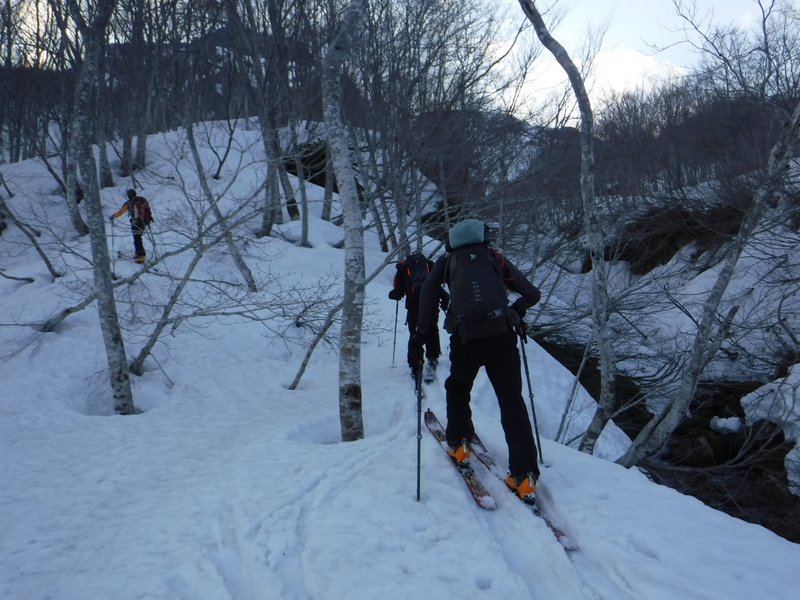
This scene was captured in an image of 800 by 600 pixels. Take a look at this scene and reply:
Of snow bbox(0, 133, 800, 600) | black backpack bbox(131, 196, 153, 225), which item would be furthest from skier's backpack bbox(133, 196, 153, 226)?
snow bbox(0, 133, 800, 600)

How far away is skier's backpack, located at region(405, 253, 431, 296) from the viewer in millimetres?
7352

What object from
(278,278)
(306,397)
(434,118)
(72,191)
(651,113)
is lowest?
(306,397)

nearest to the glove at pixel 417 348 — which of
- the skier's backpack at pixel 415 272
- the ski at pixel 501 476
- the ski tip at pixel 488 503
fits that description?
the ski at pixel 501 476

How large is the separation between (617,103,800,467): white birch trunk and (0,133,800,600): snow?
2.26m

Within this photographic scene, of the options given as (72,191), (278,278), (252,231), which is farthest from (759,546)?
(72,191)

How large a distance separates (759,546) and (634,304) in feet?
31.4

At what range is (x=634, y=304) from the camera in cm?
1203

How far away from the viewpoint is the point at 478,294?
3709 mm

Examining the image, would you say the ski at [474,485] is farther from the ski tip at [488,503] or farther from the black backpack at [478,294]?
the black backpack at [478,294]

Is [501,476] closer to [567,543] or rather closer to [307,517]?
[567,543]

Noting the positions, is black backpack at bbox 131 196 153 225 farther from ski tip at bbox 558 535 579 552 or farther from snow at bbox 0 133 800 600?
ski tip at bbox 558 535 579 552

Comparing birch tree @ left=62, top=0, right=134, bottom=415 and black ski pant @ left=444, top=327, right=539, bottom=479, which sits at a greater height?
birch tree @ left=62, top=0, right=134, bottom=415

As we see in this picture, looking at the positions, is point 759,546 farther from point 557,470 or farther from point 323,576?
point 323,576

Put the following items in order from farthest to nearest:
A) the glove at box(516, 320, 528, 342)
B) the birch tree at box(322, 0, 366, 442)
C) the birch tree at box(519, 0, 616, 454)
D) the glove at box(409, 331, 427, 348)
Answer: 1. the birch tree at box(519, 0, 616, 454)
2. the birch tree at box(322, 0, 366, 442)
3. the glove at box(409, 331, 427, 348)
4. the glove at box(516, 320, 528, 342)
